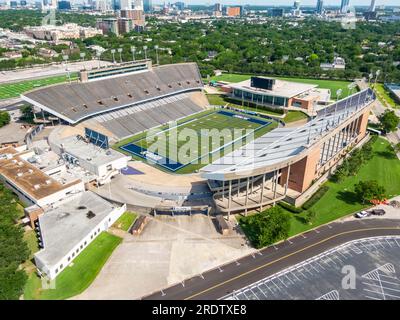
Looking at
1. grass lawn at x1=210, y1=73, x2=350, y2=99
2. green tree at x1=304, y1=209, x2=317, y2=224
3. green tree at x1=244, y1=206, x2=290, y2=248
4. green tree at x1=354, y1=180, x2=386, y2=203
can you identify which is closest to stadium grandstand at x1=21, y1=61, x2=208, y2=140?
grass lawn at x1=210, y1=73, x2=350, y2=99

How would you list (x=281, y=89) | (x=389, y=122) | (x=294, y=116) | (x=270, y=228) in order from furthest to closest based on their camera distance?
1. (x=281, y=89)
2. (x=294, y=116)
3. (x=389, y=122)
4. (x=270, y=228)

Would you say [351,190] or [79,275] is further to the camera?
[351,190]

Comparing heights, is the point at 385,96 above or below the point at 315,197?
above

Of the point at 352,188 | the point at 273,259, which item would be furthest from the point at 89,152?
the point at 352,188

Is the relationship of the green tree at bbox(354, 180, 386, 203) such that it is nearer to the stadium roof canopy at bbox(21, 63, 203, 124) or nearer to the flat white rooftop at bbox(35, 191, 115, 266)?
the flat white rooftop at bbox(35, 191, 115, 266)

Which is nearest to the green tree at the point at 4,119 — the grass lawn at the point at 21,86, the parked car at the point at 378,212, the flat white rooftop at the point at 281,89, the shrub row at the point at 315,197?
the grass lawn at the point at 21,86

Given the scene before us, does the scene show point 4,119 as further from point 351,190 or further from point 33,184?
point 351,190

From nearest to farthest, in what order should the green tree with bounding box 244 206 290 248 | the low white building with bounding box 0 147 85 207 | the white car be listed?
the green tree with bounding box 244 206 290 248 → the low white building with bounding box 0 147 85 207 → the white car
